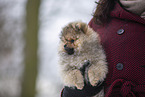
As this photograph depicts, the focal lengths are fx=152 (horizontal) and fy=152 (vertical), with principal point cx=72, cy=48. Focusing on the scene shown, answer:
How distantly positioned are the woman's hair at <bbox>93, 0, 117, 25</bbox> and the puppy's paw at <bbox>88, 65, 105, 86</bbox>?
0.52 metres

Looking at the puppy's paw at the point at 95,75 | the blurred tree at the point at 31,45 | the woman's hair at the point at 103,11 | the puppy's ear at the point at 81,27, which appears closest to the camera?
the puppy's paw at the point at 95,75

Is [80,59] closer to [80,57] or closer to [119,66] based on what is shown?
[80,57]

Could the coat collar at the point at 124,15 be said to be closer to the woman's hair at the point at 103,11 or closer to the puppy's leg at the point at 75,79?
the woman's hair at the point at 103,11

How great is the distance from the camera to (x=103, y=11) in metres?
1.34

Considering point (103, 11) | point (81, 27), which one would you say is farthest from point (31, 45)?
point (81, 27)

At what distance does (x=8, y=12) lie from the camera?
482cm

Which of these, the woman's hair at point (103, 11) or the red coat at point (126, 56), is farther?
the woman's hair at point (103, 11)

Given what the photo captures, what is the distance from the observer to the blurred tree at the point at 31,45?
4.58 m

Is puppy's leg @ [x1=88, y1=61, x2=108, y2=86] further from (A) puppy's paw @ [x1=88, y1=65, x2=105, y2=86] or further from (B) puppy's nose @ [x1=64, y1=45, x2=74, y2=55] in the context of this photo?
(B) puppy's nose @ [x1=64, y1=45, x2=74, y2=55]

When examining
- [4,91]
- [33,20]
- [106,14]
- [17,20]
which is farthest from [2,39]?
[106,14]

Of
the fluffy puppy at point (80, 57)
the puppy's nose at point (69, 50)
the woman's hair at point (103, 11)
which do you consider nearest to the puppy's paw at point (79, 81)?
the fluffy puppy at point (80, 57)

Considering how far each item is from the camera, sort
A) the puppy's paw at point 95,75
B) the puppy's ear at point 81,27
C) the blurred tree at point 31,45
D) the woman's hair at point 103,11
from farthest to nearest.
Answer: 1. the blurred tree at point 31,45
2. the woman's hair at point 103,11
3. the puppy's ear at point 81,27
4. the puppy's paw at point 95,75

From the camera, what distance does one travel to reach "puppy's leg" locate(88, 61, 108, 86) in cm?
93

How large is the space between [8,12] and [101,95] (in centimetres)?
463
